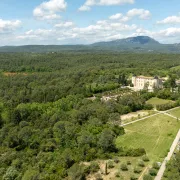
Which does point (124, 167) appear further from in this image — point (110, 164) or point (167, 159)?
point (167, 159)

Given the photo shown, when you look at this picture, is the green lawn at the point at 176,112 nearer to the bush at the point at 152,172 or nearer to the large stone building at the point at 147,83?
the large stone building at the point at 147,83

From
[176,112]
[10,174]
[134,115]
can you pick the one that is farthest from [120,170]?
[176,112]

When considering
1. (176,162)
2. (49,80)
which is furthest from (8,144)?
(49,80)

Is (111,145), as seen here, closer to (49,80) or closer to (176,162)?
(176,162)

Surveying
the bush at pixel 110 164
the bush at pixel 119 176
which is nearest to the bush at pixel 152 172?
the bush at pixel 119 176

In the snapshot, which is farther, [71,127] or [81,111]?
[81,111]
